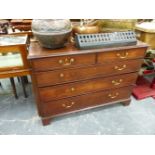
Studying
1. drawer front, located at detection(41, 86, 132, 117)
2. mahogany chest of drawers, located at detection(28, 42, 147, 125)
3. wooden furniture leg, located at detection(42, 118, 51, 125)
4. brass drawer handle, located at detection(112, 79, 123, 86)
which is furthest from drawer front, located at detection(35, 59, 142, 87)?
wooden furniture leg, located at detection(42, 118, 51, 125)

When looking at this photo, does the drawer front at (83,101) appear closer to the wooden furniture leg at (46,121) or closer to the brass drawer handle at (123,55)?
the wooden furniture leg at (46,121)

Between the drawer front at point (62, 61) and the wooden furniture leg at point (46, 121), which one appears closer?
the drawer front at point (62, 61)

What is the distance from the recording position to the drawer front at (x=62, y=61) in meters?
1.16

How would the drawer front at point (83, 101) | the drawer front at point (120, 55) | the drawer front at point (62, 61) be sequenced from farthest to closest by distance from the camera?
the drawer front at point (83, 101) → the drawer front at point (120, 55) → the drawer front at point (62, 61)

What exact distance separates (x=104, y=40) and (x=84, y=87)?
0.47 meters

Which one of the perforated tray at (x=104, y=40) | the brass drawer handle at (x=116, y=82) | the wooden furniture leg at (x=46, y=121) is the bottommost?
the wooden furniture leg at (x=46, y=121)

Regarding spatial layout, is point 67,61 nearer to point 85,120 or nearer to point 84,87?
point 84,87

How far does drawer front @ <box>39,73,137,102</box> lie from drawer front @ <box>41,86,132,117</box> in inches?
2.6

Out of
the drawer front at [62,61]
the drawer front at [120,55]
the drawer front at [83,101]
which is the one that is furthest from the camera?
the drawer front at [83,101]

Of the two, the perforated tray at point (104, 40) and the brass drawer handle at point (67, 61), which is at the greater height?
the perforated tray at point (104, 40)

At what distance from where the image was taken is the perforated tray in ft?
4.02

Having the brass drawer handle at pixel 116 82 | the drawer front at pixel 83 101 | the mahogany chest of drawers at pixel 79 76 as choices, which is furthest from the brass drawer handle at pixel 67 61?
the brass drawer handle at pixel 116 82

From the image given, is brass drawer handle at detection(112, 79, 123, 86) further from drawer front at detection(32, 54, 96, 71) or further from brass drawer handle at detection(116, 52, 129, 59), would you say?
drawer front at detection(32, 54, 96, 71)

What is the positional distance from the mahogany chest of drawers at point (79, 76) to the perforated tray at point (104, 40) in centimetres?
4
